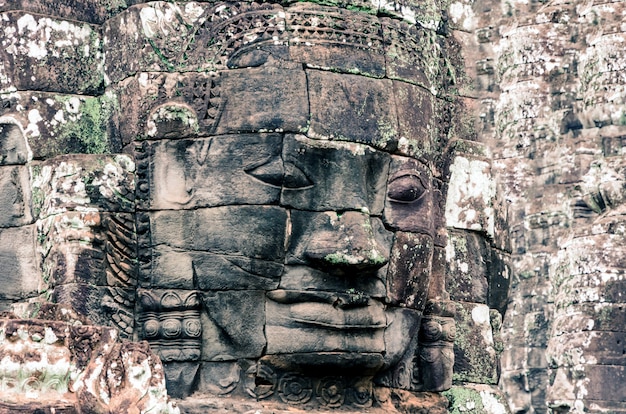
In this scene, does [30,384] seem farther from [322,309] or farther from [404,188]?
[404,188]

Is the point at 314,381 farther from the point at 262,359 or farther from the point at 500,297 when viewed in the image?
the point at 500,297

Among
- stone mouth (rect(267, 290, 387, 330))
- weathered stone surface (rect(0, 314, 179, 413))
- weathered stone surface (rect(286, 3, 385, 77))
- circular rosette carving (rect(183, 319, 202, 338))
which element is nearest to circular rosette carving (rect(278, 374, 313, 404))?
stone mouth (rect(267, 290, 387, 330))

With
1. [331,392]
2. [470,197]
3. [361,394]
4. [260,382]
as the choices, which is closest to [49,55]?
[260,382]

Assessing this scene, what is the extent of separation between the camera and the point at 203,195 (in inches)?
742

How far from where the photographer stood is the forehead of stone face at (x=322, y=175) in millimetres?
18781

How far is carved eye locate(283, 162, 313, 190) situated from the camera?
18.8 m

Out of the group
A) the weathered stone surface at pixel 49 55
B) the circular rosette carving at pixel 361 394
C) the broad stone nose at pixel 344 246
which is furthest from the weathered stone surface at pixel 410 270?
the weathered stone surface at pixel 49 55

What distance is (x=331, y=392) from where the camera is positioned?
19.0 m

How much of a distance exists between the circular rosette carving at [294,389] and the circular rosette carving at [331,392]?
0.09 meters

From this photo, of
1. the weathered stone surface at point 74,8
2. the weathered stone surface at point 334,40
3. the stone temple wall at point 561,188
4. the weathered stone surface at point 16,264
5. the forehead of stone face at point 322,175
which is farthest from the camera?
the stone temple wall at point 561,188

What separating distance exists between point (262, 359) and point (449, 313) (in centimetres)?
213

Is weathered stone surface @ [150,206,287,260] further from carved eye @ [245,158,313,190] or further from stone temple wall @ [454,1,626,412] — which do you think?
stone temple wall @ [454,1,626,412]

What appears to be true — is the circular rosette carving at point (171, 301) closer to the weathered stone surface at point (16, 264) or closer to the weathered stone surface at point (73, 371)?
the weathered stone surface at point (16, 264)

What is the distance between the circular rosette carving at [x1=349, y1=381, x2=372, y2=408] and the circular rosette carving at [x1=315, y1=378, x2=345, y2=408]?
0.35 ft
